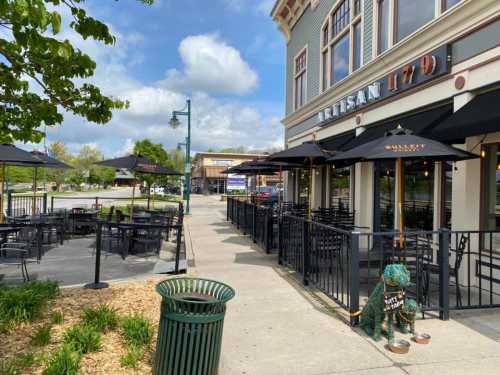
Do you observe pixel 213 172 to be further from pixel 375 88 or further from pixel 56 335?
pixel 56 335

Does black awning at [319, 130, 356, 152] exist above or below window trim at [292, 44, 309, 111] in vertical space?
below

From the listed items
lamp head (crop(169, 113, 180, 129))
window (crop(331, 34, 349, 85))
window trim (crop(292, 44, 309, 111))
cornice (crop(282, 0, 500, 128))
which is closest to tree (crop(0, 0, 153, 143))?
cornice (crop(282, 0, 500, 128))

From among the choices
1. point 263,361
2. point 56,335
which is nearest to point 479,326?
point 263,361

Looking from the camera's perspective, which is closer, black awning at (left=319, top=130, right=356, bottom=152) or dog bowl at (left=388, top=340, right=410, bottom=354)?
dog bowl at (left=388, top=340, right=410, bottom=354)

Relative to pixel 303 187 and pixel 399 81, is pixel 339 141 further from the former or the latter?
pixel 303 187

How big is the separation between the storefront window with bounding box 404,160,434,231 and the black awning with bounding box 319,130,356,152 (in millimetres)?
2173

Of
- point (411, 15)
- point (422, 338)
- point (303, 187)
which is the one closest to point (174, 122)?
point (303, 187)

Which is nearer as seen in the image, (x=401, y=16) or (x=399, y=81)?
(x=399, y=81)

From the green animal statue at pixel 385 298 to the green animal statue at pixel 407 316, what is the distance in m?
0.20

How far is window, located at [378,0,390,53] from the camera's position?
10.0 meters

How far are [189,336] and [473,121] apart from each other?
5168 millimetres

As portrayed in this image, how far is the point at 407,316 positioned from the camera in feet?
14.3

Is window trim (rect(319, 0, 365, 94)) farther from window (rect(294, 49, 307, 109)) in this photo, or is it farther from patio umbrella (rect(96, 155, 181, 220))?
patio umbrella (rect(96, 155, 181, 220))

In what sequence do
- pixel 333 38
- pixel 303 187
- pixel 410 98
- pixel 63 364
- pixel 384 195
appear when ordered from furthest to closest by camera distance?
pixel 303 187
pixel 333 38
pixel 384 195
pixel 410 98
pixel 63 364
